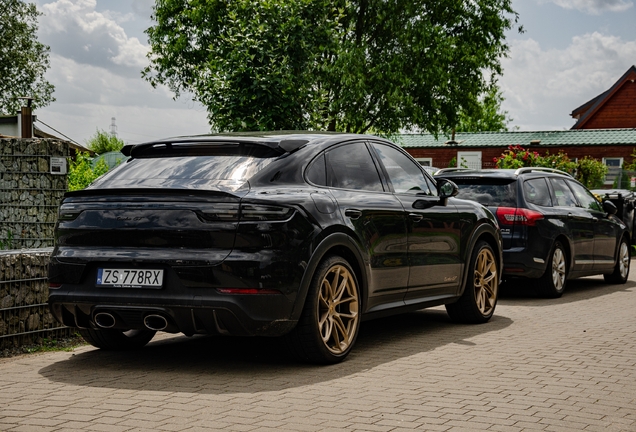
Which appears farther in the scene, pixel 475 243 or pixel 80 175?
pixel 80 175

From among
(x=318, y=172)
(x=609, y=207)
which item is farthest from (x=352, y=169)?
(x=609, y=207)

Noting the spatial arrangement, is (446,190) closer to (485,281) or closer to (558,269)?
(485,281)

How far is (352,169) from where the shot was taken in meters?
7.44

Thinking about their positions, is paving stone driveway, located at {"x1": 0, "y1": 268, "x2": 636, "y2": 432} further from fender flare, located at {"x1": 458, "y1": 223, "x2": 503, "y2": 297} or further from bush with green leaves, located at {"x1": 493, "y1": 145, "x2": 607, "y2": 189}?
bush with green leaves, located at {"x1": 493, "y1": 145, "x2": 607, "y2": 189}

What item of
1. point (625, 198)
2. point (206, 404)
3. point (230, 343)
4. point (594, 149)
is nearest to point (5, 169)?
point (230, 343)

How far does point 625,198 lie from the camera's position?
21.4 metres

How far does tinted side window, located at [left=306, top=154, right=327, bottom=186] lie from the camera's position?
6857 mm

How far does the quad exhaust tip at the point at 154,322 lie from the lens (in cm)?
625

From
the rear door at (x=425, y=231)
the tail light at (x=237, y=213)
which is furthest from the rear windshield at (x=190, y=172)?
the rear door at (x=425, y=231)

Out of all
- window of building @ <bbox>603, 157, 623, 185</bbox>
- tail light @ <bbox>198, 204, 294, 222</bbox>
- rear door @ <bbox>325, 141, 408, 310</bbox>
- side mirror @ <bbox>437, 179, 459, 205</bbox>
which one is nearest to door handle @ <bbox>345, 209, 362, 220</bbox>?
rear door @ <bbox>325, 141, 408, 310</bbox>

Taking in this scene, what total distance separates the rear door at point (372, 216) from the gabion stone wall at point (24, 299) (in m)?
2.58

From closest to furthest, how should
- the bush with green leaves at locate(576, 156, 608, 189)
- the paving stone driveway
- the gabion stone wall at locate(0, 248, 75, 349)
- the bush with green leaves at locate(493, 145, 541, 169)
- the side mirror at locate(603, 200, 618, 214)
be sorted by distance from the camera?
1. the paving stone driveway
2. the gabion stone wall at locate(0, 248, 75, 349)
3. the side mirror at locate(603, 200, 618, 214)
4. the bush with green leaves at locate(493, 145, 541, 169)
5. the bush with green leaves at locate(576, 156, 608, 189)

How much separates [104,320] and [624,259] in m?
10.5

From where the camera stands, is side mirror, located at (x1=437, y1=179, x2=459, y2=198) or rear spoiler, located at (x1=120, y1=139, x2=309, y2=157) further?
side mirror, located at (x1=437, y1=179, x2=459, y2=198)
